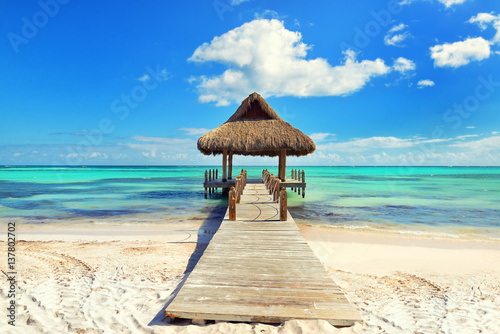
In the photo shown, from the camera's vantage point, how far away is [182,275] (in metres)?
4.81

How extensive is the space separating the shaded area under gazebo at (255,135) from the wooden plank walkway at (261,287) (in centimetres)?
915

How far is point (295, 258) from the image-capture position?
13.6 ft

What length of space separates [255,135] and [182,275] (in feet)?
33.8

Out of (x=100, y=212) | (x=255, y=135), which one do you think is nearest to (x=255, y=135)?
(x=255, y=135)

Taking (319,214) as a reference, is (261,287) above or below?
above

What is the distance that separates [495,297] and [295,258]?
3282 mm

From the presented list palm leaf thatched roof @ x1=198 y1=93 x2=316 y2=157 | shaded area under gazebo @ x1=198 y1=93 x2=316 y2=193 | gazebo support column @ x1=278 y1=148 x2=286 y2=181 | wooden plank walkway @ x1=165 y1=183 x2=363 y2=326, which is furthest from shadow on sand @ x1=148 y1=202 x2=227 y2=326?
gazebo support column @ x1=278 y1=148 x2=286 y2=181

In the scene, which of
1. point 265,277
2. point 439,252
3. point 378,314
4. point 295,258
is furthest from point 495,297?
point 265,277

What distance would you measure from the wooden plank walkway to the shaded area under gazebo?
9149 millimetres

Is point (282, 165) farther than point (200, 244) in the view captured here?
Yes

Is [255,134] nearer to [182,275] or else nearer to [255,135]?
[255,135]

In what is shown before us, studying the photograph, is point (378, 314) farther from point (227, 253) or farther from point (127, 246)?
point (127, 246)

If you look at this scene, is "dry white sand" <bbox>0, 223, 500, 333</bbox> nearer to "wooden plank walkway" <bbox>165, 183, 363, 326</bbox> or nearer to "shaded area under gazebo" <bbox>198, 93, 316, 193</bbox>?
"wooden plank walkway" <bbox>165, 183, 363, 326</bbox>

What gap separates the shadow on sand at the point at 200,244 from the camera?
294 centimetres
